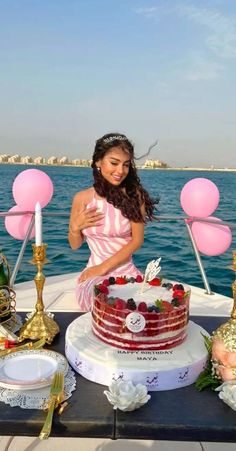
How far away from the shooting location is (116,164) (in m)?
2.65

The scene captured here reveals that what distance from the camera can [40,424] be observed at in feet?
3.90

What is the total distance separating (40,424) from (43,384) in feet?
0.52

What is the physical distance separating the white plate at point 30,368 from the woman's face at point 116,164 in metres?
1.43

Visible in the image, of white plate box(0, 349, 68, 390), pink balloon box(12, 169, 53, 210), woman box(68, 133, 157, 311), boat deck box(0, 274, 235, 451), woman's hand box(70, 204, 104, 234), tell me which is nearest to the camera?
white plate box(0, 349, 68, 390)

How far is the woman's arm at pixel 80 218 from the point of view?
286 cm

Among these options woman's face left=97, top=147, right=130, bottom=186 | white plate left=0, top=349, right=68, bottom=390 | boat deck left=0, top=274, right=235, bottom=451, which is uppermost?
woman's face left=97, top=147, right=130, bottom=186

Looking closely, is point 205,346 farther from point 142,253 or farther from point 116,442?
point 142,253

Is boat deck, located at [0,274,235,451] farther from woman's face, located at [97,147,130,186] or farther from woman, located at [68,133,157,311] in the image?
woman's face, located at [97,147,130,186]

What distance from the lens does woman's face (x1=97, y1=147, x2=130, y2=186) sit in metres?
2.64

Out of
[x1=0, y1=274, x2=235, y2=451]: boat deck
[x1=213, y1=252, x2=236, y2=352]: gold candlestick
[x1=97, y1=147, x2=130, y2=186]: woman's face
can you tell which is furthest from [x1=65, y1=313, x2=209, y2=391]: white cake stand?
[x1=97, y1=147, x2=130, y2=186]: woman's face

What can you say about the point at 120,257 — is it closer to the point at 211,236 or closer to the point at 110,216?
the point at 110,216

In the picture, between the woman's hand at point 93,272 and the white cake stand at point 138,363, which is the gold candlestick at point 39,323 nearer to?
the white cake stand at point 138,363

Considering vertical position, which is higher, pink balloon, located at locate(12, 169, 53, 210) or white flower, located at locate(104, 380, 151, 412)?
pink balloon, located at locate(12, 169, 53, 210)

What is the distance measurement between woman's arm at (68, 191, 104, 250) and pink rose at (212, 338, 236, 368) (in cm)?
163
